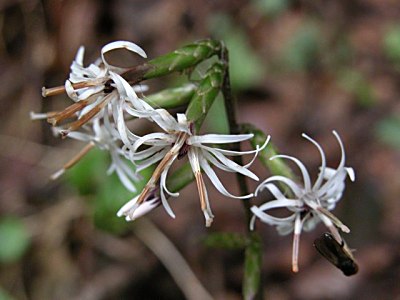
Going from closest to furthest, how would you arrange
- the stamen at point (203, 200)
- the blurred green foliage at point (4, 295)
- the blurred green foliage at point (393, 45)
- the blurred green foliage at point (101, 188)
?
the stamen at point (203, 200) < the blurred green foliage at point (101, 188) < the blurred green foliage at point (4, 295) < the blurred green foliage at point (393, 45)

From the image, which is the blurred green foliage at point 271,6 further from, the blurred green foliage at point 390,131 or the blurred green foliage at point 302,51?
the blurred green foliage at point 390,131

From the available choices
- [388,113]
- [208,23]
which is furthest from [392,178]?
[208,23]

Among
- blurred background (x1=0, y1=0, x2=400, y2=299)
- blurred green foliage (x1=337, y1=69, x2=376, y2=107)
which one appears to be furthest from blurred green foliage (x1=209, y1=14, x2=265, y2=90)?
blurred green foliage (x1=337, y1=69, x2=376, y2=107)

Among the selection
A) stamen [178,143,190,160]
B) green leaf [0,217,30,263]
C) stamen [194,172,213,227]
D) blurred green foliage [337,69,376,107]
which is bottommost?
green leaf [0,217,30,263]

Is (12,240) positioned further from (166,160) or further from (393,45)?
(393,45)

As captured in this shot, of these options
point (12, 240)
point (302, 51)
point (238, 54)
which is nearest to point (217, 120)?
point (238, 54)

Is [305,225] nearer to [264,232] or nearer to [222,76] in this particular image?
[222,76]

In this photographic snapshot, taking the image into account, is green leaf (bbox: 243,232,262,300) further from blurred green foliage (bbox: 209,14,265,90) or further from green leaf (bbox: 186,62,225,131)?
blurred green foliage (bbox: 209,14,265,90)

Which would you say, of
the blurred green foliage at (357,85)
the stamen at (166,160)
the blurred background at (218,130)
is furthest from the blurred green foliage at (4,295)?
the blurred green foliage at (357,85)
